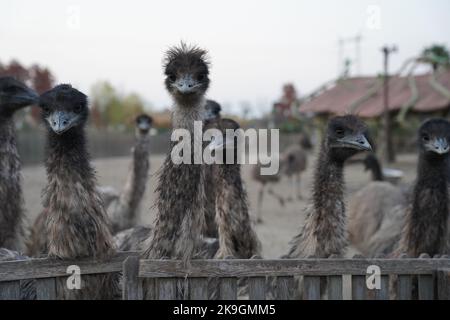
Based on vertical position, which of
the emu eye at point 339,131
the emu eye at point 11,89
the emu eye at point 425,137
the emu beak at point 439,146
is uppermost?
the emu eye at point 11,89

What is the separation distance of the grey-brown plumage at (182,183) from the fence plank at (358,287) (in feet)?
3.03

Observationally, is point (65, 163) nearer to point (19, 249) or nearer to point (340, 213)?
point (19, 249)

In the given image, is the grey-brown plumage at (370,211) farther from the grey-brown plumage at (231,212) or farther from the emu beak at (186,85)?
the emu beak at (186,85)

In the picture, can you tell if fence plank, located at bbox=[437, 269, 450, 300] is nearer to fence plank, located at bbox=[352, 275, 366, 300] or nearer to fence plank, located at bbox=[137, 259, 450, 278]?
fence plank, located at bbox=[137, 259, 450, 278]

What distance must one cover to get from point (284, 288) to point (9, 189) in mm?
2481

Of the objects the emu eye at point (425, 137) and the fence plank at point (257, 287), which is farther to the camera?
the emu eye at point (425, 137)

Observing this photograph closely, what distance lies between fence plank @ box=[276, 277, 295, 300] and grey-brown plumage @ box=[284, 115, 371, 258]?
73cm

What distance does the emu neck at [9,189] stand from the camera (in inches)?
166

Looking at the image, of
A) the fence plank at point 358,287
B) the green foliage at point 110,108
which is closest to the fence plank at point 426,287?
the fence plank at point 358,287

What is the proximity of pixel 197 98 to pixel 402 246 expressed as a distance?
2051 mm

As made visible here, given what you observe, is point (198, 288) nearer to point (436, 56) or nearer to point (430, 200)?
point (430, 200)

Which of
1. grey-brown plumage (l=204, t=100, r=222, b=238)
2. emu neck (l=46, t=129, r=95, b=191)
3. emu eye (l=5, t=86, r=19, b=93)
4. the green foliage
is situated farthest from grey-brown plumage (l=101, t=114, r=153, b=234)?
the green foliage
